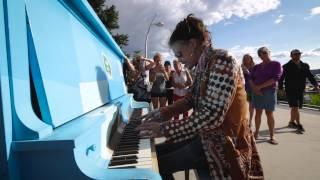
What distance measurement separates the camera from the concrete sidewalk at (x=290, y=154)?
3.77 meters

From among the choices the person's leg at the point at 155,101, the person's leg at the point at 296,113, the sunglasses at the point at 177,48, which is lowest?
the person's leg at the point at 296,113

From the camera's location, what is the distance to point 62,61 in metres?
1.49

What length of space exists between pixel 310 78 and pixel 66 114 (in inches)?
255

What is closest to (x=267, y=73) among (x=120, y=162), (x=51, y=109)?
(x=120, y=162)

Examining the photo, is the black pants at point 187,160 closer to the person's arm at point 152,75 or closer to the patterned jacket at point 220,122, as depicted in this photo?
the patterned jacket at point 220,122

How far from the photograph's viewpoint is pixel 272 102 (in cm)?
537

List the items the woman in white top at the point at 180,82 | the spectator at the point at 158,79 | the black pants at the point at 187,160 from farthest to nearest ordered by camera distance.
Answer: the woman in white top at the point at 180,82 → the spectator at the point at 158,79 → the black pants at the point at 187,160

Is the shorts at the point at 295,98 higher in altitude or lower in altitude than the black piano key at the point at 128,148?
lower

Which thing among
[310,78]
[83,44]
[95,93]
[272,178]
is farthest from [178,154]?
[310,78]

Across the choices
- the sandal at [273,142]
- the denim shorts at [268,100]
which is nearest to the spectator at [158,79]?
the denim shorts at [268,100]

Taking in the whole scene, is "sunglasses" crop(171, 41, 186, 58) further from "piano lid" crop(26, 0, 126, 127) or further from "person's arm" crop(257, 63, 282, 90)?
"person's arm" crop(257, 63, 282, 90)

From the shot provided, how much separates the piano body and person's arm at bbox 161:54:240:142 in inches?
7.7

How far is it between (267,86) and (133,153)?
4.36 m

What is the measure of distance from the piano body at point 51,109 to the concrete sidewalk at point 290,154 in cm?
238
